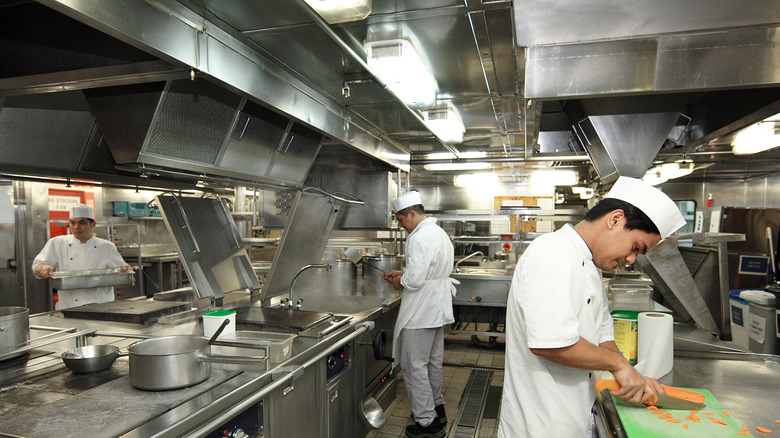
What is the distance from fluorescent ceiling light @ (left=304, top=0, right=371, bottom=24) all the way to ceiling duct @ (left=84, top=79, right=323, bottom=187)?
2.84ft

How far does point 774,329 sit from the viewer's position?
3.68 meters

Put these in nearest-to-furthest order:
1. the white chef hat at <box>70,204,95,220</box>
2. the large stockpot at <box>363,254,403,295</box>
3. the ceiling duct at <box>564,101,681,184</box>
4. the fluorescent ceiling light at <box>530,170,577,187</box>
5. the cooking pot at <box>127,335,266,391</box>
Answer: the cooking pot at <box>127,335,266,391</box> → the ceiling duct at <box>564,101,681,184</box> → the white chef hat at <box>70,204,95,220</box> → the large stockpot at <box>363,254,403,295</box> → the fluorescent ceiling light at <box>530,170,577,187</box>

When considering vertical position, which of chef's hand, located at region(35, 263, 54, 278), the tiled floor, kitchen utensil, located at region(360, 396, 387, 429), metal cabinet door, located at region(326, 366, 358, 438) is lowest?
the tiled floor

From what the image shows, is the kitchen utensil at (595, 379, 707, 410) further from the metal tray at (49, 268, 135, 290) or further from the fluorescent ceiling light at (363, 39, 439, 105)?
the metal tray at (49, 268, 135, 290)

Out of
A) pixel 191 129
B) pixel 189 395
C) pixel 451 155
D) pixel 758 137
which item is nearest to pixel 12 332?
pixel 189 395

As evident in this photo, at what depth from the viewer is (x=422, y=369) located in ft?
10.1

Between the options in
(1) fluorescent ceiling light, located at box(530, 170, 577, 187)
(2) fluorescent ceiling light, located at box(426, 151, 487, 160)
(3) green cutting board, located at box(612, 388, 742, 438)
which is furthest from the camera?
(1) fluorescent ceiling light, located at box(530, 170, 577, 187)

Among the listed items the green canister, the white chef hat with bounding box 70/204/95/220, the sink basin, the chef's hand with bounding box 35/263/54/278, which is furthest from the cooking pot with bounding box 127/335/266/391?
the sink basin

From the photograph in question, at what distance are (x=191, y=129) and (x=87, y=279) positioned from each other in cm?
174

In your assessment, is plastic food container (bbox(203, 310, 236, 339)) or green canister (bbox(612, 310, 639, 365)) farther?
plastic food container (bbox(203, 310, 236, 339))

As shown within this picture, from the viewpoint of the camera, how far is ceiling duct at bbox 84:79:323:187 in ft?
6.50

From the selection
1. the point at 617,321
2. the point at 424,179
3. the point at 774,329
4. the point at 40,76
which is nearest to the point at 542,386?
the point at 617,321

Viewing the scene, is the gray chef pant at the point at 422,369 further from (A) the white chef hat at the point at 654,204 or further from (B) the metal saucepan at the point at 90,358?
(A) the white chef hat at the point at 654,204

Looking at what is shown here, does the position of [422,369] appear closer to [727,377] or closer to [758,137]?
[727,377]
